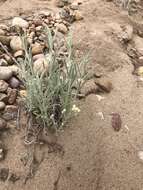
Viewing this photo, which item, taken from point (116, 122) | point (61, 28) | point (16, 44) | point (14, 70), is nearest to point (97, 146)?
point (116, 122)

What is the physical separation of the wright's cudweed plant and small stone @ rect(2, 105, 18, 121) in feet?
0.27

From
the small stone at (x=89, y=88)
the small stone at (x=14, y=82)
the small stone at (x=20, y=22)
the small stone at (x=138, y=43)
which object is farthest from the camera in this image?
the small stone at (x=138, y=43)

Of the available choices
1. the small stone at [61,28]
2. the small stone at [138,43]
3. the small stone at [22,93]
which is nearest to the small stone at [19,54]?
the small stone at [22,93]

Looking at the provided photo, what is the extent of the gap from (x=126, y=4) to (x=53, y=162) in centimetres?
150

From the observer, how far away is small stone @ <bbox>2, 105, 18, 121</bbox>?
5.63 feet

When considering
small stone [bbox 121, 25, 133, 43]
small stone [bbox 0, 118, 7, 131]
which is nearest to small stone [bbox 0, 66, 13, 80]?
small stone [bbox 0, 118, 7, 131]

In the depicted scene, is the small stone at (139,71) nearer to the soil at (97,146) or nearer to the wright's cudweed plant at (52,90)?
the soil at (97,146)

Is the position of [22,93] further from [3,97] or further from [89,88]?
[89,88]

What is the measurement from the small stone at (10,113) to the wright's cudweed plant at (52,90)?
83 millimetres

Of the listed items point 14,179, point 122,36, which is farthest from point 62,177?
point 122,36

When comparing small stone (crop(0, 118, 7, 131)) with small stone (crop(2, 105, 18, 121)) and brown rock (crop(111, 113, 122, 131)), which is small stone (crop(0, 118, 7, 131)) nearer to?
small stone (crop(2, 105, 18, 121))

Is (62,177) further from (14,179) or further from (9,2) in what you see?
(9,2)

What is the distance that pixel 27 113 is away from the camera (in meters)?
1.73

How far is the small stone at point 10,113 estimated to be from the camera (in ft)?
5.63
